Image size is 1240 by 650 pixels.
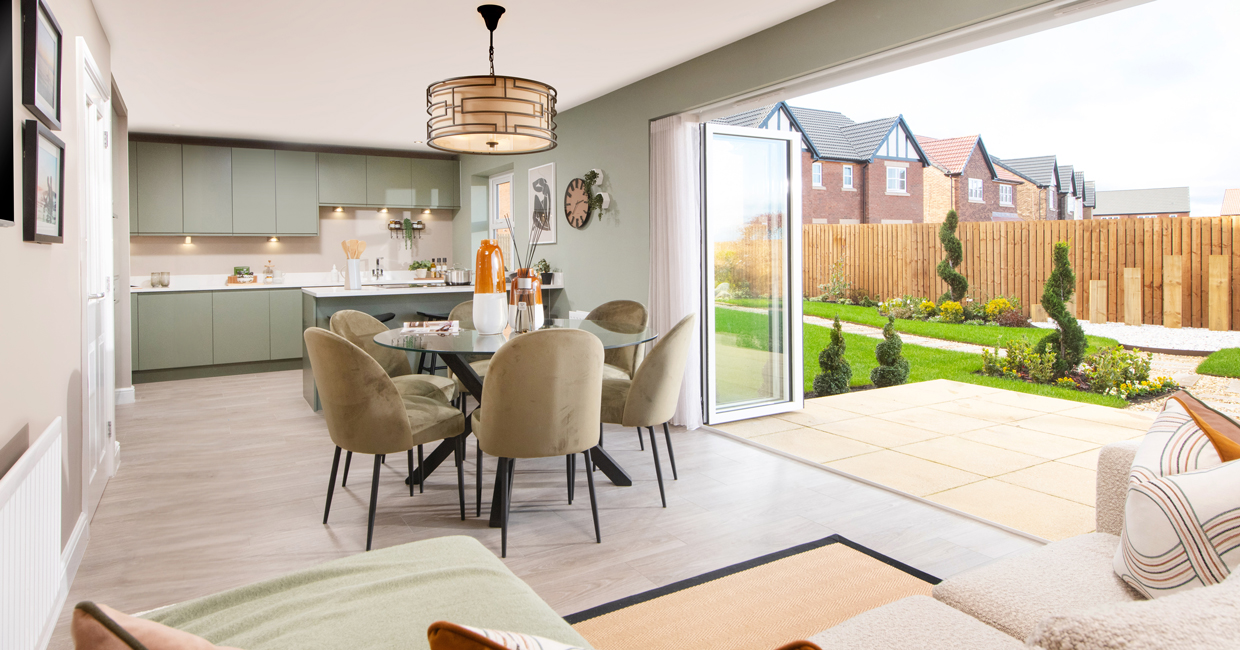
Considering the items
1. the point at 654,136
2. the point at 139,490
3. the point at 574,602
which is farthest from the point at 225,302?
the point at 574,602

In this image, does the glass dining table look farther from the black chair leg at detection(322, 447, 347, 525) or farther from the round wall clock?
the round wall clock

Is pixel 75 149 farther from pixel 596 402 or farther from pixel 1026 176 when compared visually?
pixel 1026 176

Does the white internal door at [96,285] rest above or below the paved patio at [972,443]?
above

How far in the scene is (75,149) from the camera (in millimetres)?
2758

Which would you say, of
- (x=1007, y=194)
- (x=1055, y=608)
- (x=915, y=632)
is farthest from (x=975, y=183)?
(x=915, y=632)

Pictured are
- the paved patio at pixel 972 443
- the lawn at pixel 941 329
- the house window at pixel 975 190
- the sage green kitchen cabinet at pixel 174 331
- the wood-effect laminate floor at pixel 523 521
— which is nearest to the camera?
the wood-effect laminate floor at pixel 523 521

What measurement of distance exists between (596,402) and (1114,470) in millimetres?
1705

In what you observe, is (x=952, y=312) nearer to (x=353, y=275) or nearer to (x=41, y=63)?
(x=353, y=275)

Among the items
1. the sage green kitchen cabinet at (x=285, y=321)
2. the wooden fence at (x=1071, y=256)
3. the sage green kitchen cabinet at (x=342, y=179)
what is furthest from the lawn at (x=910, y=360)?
the sage green kitchen cabinet at (x=342, y=179)

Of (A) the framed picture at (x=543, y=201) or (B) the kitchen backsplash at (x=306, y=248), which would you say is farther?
(B) the kitchen backsplash at (x=306, y=248)

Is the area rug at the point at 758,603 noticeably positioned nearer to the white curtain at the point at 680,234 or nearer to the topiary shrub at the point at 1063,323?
the white curtain at the point at 680,234

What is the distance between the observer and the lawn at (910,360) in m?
4.75

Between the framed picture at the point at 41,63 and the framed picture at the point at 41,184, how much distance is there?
0.18 feet

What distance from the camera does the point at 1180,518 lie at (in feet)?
3.69
